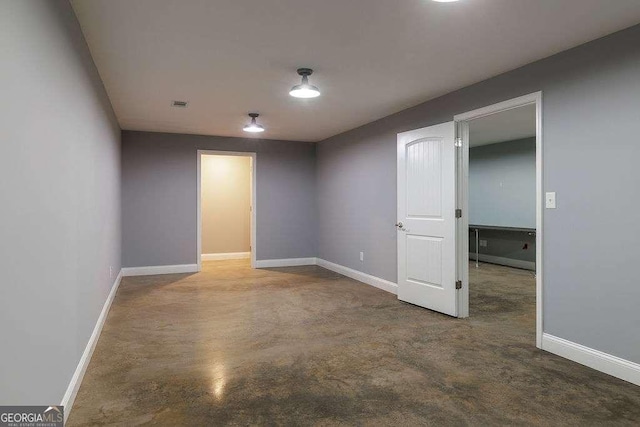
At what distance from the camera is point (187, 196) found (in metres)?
6.44

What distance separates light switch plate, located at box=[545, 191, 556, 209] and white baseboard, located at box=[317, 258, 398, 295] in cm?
223

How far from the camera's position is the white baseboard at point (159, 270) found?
A: 6085mm

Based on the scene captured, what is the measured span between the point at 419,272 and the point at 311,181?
3403mm

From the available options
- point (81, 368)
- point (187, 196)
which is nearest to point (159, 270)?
point (187, 196)

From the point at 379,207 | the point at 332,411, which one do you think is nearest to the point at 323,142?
the point at 379,207

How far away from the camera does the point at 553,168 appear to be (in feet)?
9.82

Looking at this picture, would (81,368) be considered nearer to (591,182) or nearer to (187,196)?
(591,182)

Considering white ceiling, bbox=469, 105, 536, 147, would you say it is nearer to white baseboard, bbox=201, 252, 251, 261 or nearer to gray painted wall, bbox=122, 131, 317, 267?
gray painted wall, bbox=122, 131, 317, 267

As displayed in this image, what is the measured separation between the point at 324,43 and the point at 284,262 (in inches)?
188

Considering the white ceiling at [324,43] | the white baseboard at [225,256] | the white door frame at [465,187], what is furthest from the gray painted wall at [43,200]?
the white baseboard at [225,256]

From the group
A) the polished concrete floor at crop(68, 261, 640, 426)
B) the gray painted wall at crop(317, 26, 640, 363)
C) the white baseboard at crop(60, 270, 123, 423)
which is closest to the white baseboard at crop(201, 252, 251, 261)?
the polished concrete floor at crop(68, 261, 640, 426)

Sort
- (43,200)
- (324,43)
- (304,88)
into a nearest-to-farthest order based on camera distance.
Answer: (43,200), (324,43), (304,88)

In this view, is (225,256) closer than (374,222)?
No

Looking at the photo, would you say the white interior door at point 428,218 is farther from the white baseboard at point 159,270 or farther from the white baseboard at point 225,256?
the white baseboard at point 225,256
